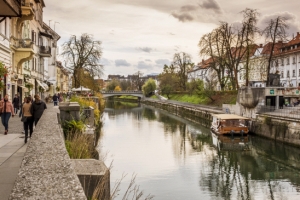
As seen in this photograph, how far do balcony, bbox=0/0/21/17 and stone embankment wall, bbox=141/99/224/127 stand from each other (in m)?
33.7

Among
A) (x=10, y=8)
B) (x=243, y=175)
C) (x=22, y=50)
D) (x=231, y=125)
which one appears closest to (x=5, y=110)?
(x=10, y=8)

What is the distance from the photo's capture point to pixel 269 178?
1672 centimetres

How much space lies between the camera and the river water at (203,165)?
14336 millimetres

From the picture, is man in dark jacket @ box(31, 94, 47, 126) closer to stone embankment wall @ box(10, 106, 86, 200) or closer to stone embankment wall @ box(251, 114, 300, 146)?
stone embankment wall @ box(10, 106, 86, 200)

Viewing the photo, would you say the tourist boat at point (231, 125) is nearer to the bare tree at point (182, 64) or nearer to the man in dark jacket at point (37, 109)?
the man in dark jacket at point (37, 109)

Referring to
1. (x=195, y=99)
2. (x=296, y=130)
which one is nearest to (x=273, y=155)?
(x=296, y=130)

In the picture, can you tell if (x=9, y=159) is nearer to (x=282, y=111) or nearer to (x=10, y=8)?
(x=10, y=8)

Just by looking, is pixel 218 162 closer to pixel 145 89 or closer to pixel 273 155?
pixel 273 155

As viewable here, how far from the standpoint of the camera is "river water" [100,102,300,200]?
14.3m

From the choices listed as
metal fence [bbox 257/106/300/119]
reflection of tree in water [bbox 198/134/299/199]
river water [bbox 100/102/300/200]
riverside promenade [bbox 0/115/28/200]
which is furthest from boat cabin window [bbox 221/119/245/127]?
riverside promenade [bbox 0/115/28/200]

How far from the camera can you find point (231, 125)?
30266 millimetres

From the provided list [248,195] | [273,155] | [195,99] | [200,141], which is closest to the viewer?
[248,195]

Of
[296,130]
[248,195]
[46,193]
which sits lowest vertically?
[248,195]

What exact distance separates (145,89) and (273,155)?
77.3 m
